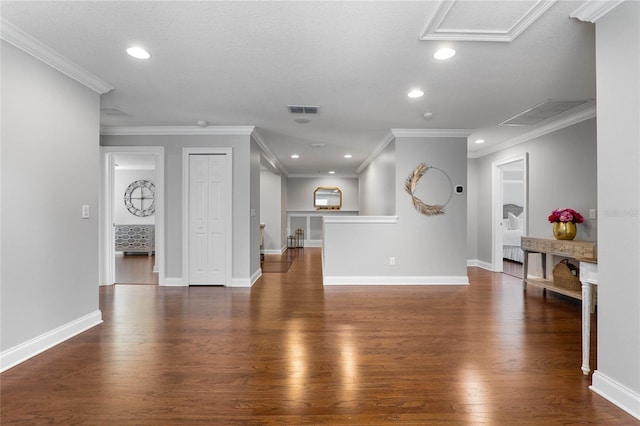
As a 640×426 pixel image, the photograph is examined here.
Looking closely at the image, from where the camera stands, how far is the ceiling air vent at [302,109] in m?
3.81

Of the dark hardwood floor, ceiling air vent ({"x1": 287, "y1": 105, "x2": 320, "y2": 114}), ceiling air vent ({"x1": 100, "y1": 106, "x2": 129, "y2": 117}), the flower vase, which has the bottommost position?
the dark hardwood floor

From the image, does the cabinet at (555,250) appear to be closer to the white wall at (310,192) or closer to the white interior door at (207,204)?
the white interior door at (207,204)

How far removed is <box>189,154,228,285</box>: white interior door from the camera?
4.80 meters

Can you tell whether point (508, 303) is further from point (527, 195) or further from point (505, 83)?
point (505, 83)

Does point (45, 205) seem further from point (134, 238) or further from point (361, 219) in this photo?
point (134, 238)

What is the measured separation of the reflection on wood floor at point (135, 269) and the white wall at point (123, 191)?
3.32 ft

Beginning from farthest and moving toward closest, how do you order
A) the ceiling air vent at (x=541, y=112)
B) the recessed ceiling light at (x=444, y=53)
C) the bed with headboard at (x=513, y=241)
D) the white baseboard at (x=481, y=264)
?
the bed with headboard at (x=513, y=241) < the white baseboard at (x=481, y=264) < the ceiling air vent at (x=541, y=112) < the recessed ceiling light at (x=444, y=53)

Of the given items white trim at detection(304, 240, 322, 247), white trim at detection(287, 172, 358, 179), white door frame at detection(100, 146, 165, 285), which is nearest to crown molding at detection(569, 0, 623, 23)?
white door frame at detection(100, 146, 165, 285)

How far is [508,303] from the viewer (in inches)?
155

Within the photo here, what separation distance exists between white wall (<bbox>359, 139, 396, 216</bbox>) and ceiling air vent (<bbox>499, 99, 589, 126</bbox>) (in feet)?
5.52

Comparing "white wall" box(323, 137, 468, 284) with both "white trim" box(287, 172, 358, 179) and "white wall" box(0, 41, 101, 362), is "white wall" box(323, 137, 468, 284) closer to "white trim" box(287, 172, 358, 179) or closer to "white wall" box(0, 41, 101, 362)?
"white wall" box(0, 41, 101, 362)

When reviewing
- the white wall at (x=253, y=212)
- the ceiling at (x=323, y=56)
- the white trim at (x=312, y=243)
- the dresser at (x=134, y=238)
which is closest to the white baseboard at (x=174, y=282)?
the white wall at (x=253, y=212)

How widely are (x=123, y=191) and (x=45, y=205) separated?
285 inches

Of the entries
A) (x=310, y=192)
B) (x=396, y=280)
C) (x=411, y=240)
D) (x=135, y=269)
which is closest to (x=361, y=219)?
(x=411, y=240)
